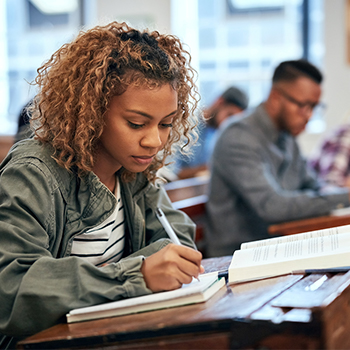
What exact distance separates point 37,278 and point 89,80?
45 cm

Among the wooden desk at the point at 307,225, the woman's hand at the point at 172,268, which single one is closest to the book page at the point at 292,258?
the woman's hand at the point at 172,268

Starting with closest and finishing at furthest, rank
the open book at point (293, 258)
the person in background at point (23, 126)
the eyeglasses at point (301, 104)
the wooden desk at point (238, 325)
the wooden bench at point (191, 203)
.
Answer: the wooden desk at point (238, 325) < the open book at point (293, 258) < the person in background at point (23, 126) < the wooden bench at point (191, 203) < the eyeglasses at point (301, 104)

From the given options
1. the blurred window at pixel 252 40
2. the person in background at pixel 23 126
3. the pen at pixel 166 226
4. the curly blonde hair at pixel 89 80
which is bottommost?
the pen at pixel 166 226

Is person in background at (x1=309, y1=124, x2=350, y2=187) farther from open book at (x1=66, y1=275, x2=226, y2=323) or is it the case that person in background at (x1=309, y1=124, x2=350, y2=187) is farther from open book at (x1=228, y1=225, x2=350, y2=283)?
open book at (x1=66, y1=275, x2=226, y2=323)

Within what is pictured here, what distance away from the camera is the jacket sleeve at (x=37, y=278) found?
87 cm

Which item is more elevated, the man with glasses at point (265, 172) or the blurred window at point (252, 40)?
the blurred window at point (252, 40)

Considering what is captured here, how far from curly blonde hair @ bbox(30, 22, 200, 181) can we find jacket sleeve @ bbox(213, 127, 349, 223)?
1.27 m

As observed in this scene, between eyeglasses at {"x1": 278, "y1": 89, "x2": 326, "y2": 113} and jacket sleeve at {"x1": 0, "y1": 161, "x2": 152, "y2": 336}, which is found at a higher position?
eyeglasses at {"x1": 278, "y1": 89, "x2": 326, "y2": 113}

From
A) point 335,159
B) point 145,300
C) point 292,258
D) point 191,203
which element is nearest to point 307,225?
point 191,203

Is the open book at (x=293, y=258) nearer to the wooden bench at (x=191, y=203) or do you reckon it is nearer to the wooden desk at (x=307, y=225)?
the wooden desk at (x=307, y=225)

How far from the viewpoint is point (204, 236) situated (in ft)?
8.41

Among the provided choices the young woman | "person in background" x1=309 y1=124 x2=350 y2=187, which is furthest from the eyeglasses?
the young woman

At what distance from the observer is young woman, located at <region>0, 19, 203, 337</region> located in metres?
0.89

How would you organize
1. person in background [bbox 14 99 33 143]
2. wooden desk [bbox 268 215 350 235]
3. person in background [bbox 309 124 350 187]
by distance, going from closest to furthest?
person in background [bbox 14 99 33 143] → wooden desk [bbox 268 215 350 235] → person in background [bbox 309 124 350 187]
